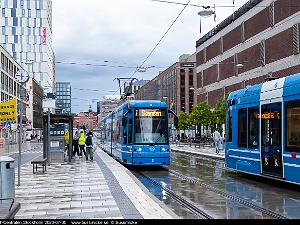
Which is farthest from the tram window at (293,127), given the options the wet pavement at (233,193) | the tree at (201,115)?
the tree at (201,115)

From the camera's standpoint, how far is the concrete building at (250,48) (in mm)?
53438

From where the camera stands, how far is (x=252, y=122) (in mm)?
18656

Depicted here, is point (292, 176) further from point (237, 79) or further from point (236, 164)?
point (237, 79)

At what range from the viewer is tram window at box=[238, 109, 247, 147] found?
63.3ft

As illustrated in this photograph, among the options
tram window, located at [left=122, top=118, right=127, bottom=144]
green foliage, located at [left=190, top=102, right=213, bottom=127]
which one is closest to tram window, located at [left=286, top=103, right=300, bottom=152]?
tram window, located at [left=122, top=118, right=127, bottom=144]

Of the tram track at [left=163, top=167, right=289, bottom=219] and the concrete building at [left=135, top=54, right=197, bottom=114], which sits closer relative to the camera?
the tram track at [left=163, top=167, right=289, bottom=219]

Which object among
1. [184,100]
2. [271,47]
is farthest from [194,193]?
[184,100]

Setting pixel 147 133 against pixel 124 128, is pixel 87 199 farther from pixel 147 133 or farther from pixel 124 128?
pixel 124 128

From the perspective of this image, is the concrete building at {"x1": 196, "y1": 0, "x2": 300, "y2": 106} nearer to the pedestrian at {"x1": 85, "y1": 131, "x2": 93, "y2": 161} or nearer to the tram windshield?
the pedestrian at {"x1": 85, "y1": 131, "x2": 93, "y2": 161}

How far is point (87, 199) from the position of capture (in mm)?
13180

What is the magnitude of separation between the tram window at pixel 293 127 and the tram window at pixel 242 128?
12.1 feet

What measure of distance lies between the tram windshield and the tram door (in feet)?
25.6

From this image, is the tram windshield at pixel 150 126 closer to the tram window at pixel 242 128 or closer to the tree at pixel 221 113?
the tram window at pixel 242 128

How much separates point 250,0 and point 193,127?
21162 millimetres
